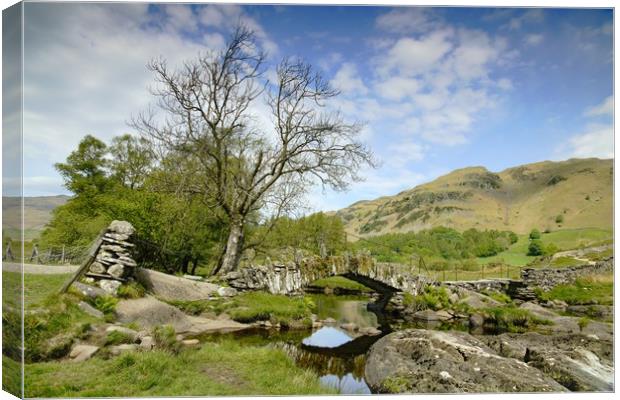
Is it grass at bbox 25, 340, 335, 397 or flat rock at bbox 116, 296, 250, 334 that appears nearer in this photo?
grass at bbox 25, 340, 335, 397

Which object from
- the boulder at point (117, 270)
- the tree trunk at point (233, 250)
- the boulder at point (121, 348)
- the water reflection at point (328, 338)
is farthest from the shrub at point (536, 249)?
the boulder at point (121, 348)

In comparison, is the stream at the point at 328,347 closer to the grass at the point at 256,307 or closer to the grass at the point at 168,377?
the grass at the point at 256,307

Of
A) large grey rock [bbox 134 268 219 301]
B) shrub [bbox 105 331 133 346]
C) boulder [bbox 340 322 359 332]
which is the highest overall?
large grey rock [bbox 134 268 219 301]

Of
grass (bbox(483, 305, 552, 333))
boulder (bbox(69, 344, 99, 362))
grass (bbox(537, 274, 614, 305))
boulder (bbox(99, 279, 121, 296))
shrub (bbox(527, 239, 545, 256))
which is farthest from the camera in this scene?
shrub (bbox(527, 239, 545, 256))

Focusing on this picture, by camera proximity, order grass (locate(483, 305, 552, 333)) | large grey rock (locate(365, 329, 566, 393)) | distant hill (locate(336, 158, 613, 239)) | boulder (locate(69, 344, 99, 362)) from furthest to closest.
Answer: distant hill (locate(336, 158, 613, 239)) → grass (locate(483, 305, 552, 333)) → large grey rock (locate(365, 329, 566, 393)) → boulder (locate(69, 344, 99, 362))

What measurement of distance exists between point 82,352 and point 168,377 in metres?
1.39

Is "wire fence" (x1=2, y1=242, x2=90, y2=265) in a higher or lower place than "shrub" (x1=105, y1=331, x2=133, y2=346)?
higher

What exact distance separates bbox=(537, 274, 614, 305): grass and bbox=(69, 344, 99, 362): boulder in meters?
18.5

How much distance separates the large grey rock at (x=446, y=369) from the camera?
21.5 feet

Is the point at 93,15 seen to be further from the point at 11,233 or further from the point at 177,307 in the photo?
the point at 177,307

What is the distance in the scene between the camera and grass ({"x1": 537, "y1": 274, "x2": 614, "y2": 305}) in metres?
17.9

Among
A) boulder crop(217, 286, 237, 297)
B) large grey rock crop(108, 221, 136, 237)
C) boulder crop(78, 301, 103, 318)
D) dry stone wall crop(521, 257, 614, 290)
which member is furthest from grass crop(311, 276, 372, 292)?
boulder crop(78, 301, 103, 318)

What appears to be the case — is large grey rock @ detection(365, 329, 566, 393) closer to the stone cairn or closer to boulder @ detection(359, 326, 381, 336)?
boulder @ detection(359, 326, 381, 336)

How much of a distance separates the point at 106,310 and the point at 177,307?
7.80 feet
